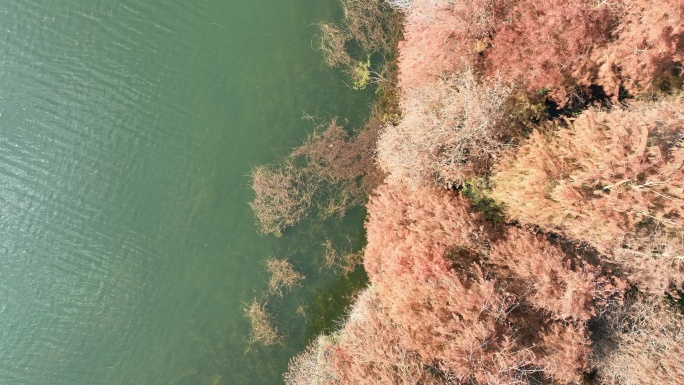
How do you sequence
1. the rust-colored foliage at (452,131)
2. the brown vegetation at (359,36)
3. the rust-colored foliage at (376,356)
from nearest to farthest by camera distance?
the rust-colored foliage at (376,356) < the rust-colored foliage at (452,131) < the brown vegetation at (359,36)

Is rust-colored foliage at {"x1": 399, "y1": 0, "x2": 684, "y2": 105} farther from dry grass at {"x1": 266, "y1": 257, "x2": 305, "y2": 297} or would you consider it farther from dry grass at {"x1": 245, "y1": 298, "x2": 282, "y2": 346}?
dry grass at {"x1": 245, "y1": 298, "x2": 282, "y2": 346}

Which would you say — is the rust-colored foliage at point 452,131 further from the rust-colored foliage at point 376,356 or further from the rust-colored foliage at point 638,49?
the rust-colored foliage at point 376,356

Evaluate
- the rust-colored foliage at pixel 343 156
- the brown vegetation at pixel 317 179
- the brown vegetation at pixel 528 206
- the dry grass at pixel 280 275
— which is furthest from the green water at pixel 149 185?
the brown vegetation at pixel 528 206

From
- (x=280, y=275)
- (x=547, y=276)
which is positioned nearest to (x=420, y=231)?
(x=547, y=276)

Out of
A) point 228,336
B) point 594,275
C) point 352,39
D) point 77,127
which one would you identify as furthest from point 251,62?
point 594,275

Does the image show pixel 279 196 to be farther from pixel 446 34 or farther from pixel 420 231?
pixel 446 34

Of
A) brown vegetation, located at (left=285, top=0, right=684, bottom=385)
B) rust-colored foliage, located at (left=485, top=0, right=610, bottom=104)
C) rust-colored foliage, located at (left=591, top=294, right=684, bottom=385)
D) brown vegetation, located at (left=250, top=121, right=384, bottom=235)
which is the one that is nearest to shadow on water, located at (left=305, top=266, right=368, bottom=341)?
brown vegetation, located at (left=285, top=0, right=684, bottom=385)

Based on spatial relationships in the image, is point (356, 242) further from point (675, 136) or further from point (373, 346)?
point (675, 136)
